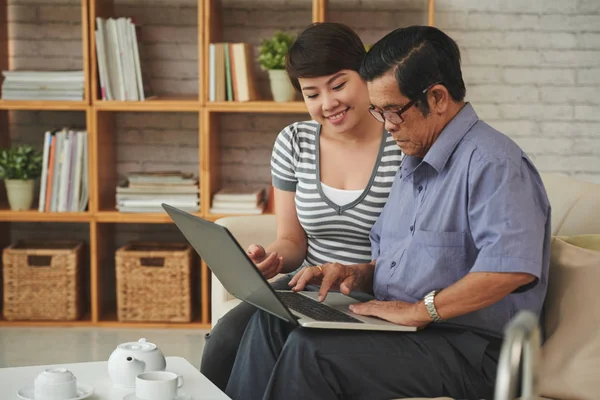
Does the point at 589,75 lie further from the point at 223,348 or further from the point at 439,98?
the point at 223,348

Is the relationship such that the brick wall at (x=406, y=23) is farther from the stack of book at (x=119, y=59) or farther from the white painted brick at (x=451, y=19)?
the stack of book at (x=119, y=59)

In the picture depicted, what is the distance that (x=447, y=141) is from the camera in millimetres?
1824

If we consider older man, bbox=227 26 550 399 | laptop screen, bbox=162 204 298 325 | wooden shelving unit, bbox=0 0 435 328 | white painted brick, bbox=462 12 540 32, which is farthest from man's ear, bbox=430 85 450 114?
white painted brick, bbox=462 12 540 32

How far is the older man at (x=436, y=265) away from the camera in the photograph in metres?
1.69

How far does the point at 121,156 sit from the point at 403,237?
2.39 meters

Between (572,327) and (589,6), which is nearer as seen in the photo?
(572,327)

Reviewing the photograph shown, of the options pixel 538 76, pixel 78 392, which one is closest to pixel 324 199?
pixel 78 392

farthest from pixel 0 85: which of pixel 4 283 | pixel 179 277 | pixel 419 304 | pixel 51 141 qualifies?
pixel 419 304

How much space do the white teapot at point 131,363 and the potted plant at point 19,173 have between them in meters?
2.14

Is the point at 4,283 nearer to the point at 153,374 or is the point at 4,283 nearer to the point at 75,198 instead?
the point at 75,198

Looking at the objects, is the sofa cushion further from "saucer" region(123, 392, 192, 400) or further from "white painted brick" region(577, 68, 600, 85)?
"white painted brick" region(577, 68, 600, 85)

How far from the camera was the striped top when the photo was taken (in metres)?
2.31

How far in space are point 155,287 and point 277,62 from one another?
1117 millimetres

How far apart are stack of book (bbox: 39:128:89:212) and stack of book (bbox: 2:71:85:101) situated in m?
0.16
